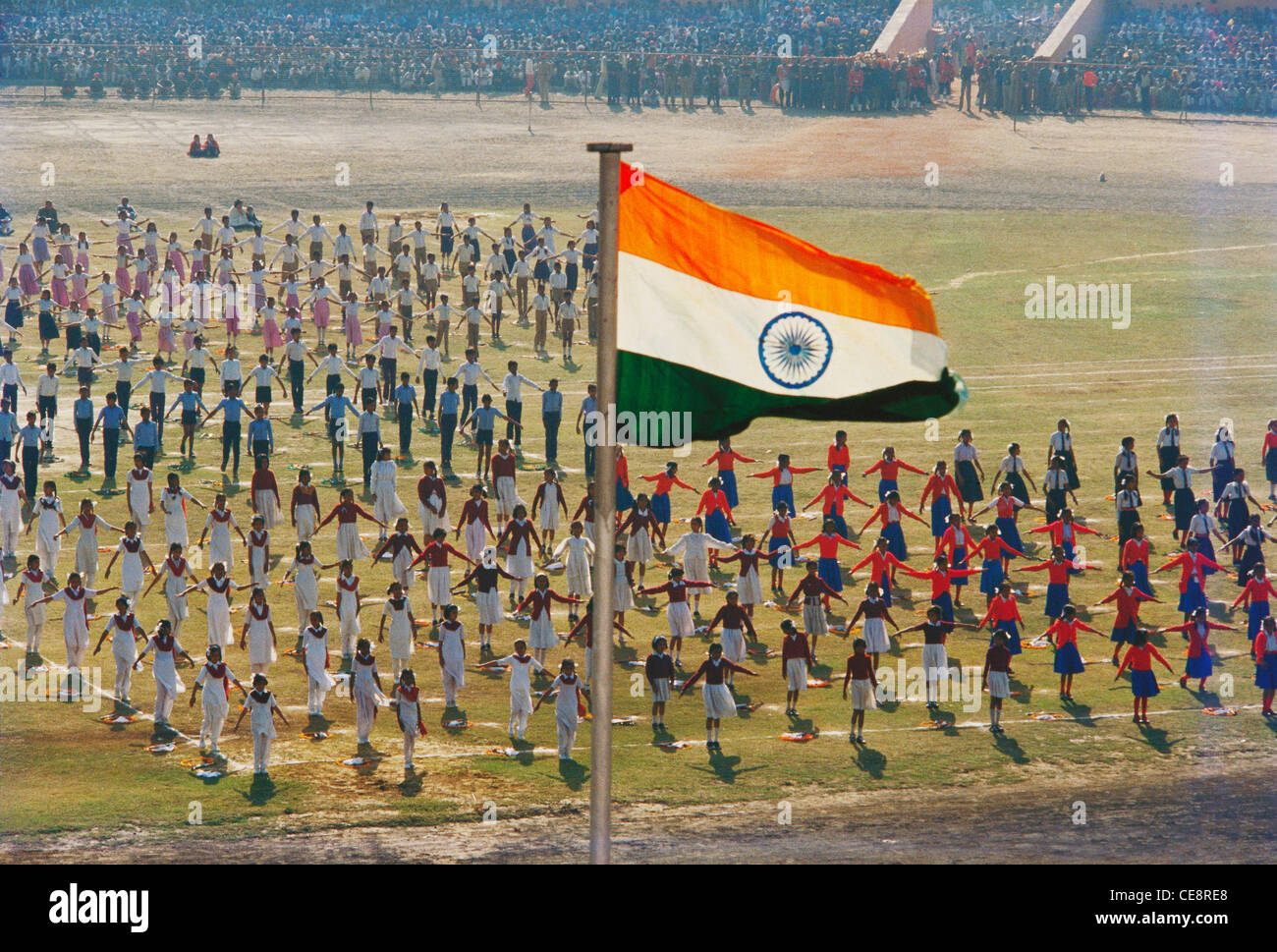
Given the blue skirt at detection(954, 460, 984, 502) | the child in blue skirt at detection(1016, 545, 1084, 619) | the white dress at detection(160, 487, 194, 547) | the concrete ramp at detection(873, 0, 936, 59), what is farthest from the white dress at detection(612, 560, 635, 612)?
the concrete ramp at detection(873, 0, 936, 59)

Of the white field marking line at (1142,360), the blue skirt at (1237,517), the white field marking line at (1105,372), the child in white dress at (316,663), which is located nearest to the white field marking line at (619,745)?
the child in white dress at (316,663)

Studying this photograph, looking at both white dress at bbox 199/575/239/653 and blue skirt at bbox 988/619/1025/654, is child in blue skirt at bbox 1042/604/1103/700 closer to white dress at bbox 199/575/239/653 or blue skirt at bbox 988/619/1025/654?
blue skirt at bbox 988/619/1025/654

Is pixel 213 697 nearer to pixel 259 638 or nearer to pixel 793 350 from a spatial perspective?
pixel 259 638

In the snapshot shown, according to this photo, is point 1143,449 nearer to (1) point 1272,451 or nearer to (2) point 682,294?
(1) point 1272,451

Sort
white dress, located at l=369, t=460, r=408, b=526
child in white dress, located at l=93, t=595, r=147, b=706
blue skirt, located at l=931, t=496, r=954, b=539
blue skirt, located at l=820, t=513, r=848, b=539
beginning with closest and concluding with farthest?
child in white dress, located at l=93, t=595, r=147, b=706
blue skirt, located at l=820, t=513, r=848, b=539
blue skirt, located at l=931, t=496, r=954, b=539
white dress, located at l=369, t=460, r=408, b=526

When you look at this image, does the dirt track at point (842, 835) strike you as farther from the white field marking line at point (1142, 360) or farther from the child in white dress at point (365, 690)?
the white field marking line at point (1142, 360)

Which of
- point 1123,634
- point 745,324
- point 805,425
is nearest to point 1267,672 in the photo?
point 1123,634
